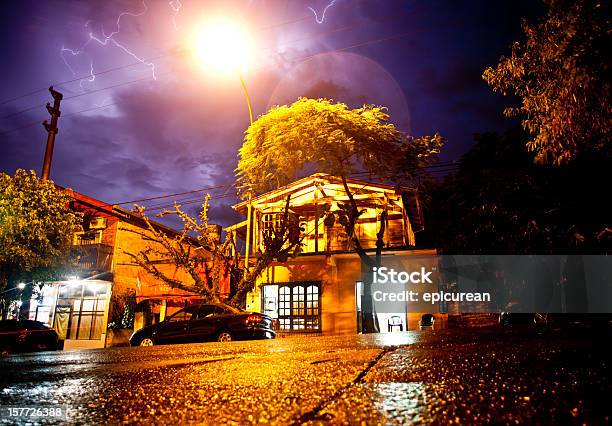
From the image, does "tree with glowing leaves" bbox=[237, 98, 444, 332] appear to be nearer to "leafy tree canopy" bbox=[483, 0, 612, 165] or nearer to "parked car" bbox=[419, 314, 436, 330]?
"parked car" bbox=[419, 314, 436, 330]

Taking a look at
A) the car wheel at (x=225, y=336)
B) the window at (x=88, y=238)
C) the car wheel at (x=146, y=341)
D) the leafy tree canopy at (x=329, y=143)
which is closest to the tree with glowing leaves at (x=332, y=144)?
the leafy tree canopy at (x=329, y=143)

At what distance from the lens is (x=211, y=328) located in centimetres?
1315

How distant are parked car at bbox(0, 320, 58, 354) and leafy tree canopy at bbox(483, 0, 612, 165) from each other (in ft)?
59.6

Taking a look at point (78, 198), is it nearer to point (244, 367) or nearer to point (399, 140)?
point (399, 140)

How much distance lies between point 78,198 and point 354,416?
83.6ft

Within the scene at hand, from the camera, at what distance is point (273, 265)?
19734 millimetres

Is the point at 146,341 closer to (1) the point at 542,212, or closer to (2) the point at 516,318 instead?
(2) the point at 516,318

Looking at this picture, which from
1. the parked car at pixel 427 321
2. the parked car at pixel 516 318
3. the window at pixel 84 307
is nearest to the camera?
the parked car at pixel 516 318

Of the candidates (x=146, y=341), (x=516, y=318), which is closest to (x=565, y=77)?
(x=516, y=318)

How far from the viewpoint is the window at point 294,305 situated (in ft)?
61.1

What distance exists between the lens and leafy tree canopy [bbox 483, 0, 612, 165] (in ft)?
18.8

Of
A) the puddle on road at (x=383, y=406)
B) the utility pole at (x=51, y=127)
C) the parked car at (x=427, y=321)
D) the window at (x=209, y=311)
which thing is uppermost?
the utility pole at (x=51, y=127)

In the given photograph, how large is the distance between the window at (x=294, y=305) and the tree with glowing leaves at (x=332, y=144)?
4909 millimetres

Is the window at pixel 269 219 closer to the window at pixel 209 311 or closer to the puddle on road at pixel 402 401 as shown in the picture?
the window at pixel 209 311
